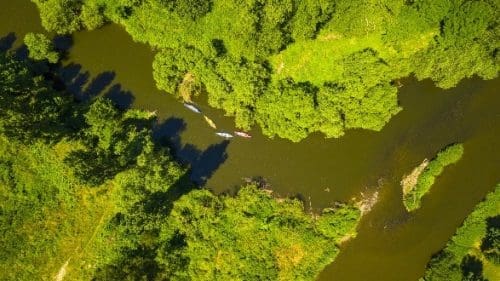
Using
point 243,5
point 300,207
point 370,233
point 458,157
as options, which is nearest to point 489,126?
point 458,157

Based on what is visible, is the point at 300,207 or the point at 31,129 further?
the point at 300,207

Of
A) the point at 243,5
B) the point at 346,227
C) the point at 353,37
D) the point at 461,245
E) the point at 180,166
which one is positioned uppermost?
the point at 353,37

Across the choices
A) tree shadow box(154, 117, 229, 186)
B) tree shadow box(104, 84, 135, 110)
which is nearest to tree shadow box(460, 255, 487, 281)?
tree shadow box(154, 117, 229, 186)

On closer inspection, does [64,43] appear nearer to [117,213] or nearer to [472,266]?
[117,213]

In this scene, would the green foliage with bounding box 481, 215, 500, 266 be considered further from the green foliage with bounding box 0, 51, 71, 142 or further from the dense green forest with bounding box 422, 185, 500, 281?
the green foliage with bounding box 0, 51, 71, 142

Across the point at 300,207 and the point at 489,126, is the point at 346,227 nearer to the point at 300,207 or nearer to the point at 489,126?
the point at 300,207

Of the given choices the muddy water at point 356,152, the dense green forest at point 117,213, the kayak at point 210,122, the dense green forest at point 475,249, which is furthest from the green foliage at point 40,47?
the dense green forest at point 475,249

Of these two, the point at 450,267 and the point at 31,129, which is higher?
the point at 450,267

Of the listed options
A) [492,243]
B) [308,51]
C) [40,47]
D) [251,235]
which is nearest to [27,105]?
[40,47]
